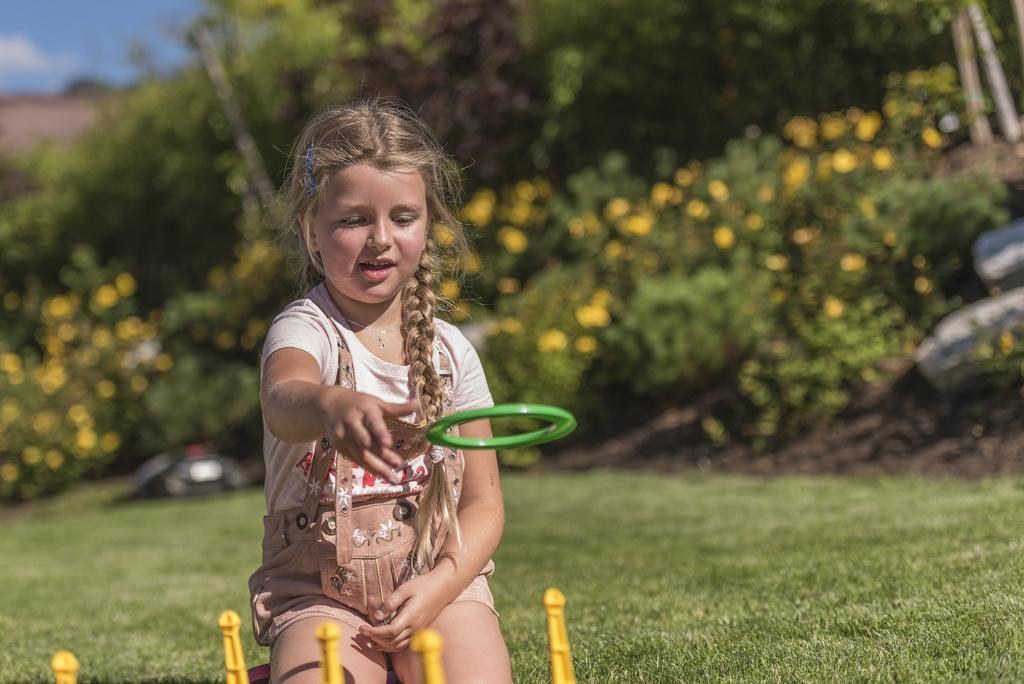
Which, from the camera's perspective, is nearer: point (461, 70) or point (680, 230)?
point (680, 230)

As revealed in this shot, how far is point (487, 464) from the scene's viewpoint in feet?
9.52

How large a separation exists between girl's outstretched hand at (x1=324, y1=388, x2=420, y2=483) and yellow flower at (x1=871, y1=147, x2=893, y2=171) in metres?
7.17

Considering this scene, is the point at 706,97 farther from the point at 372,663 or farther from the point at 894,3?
the point at 372,663

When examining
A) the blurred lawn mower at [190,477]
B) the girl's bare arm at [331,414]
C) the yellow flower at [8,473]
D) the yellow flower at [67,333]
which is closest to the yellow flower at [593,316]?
the blurred lawn mower at [190,477]

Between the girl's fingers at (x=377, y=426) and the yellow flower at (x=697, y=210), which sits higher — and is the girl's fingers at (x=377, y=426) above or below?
below

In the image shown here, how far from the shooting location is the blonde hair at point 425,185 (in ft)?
8.72

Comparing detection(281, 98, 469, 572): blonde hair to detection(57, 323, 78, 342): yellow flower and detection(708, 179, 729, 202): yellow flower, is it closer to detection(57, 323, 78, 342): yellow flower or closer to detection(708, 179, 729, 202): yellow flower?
detection(708, 179, 729, 202): yellow flower

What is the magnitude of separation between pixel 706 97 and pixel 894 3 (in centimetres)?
247

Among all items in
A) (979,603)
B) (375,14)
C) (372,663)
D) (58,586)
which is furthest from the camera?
(375,14)

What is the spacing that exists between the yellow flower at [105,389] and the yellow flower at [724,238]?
246 inches

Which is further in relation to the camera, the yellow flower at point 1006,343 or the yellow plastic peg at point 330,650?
the yellow flower at point 1006,343

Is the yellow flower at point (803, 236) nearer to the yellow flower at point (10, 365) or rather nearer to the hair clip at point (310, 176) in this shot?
the hair clip at point (310, 176)

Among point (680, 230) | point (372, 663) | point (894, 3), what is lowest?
point (372, 663)

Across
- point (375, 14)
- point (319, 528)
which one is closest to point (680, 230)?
point (375, 14)
